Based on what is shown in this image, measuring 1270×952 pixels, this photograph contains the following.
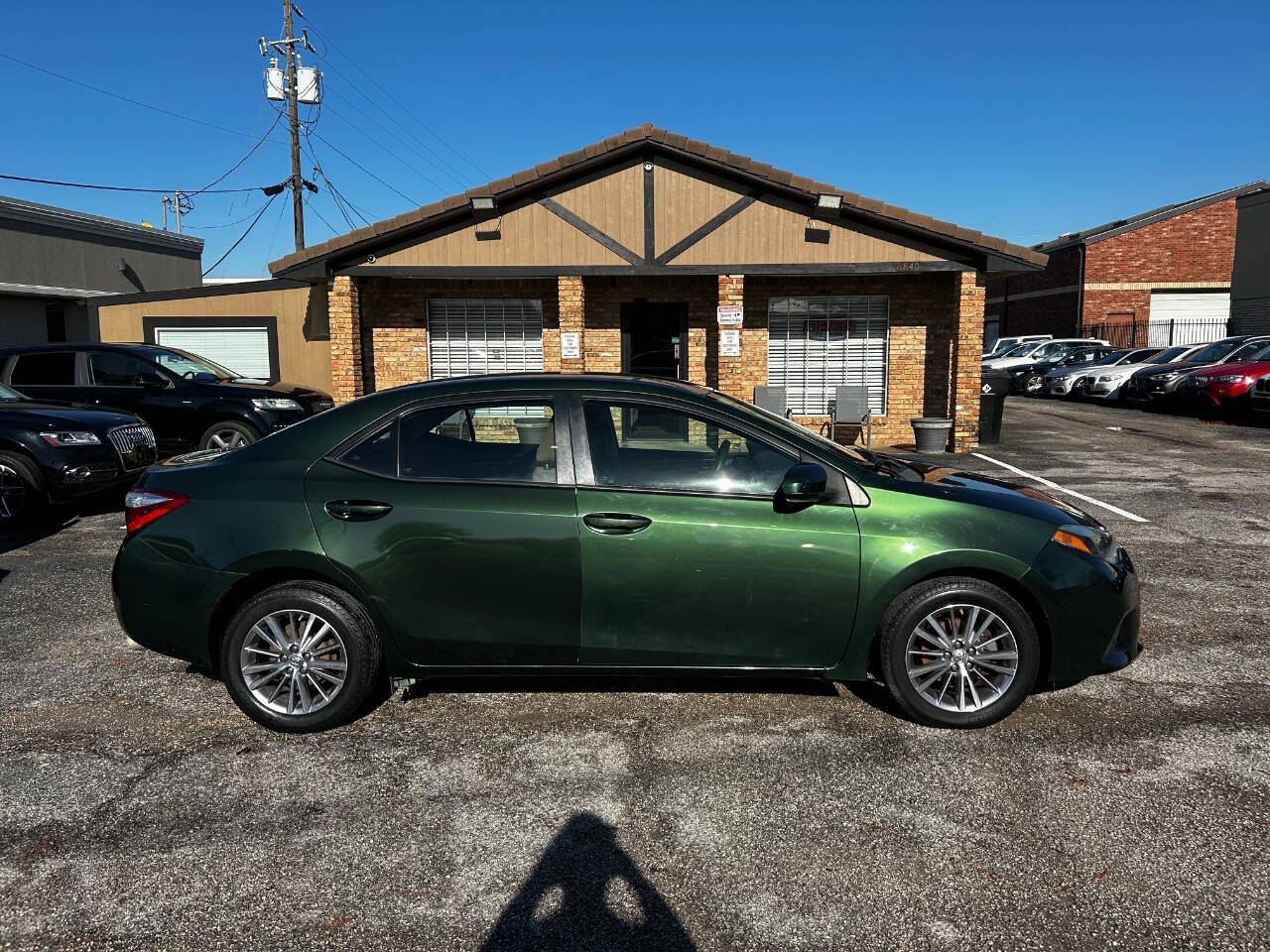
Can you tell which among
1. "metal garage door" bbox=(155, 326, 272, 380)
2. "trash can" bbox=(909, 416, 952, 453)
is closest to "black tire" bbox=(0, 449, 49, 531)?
"metal garage door" bbox=(155, 326, 272, 380)

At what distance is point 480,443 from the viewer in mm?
4246

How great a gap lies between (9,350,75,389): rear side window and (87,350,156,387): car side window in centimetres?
24

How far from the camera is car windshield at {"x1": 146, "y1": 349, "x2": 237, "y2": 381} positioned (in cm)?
1177

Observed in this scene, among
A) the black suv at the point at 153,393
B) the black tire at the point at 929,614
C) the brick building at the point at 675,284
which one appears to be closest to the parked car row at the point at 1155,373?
the brick building at the point at 675,284

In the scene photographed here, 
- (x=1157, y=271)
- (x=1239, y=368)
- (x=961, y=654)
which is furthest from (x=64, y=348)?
(x=1157, y=271)

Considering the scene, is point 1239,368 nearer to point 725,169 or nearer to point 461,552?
point 725,169

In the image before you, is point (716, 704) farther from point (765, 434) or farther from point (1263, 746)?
point (1263, 746)

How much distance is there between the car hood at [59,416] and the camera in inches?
338

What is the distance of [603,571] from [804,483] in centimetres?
93

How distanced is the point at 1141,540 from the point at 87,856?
25.7ft

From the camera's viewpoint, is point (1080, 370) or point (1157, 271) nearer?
point (1080, 370)

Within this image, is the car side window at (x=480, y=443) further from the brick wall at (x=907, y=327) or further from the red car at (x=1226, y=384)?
the red car at (x=1226, y=384)

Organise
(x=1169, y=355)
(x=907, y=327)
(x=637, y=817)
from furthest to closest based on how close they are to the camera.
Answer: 1. (x=1169, y=355)
2. (x=907, y=327)
3. (x=637, y=817)

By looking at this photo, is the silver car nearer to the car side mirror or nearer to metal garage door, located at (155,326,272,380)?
metal garage door, located at (155,326,272,380)
